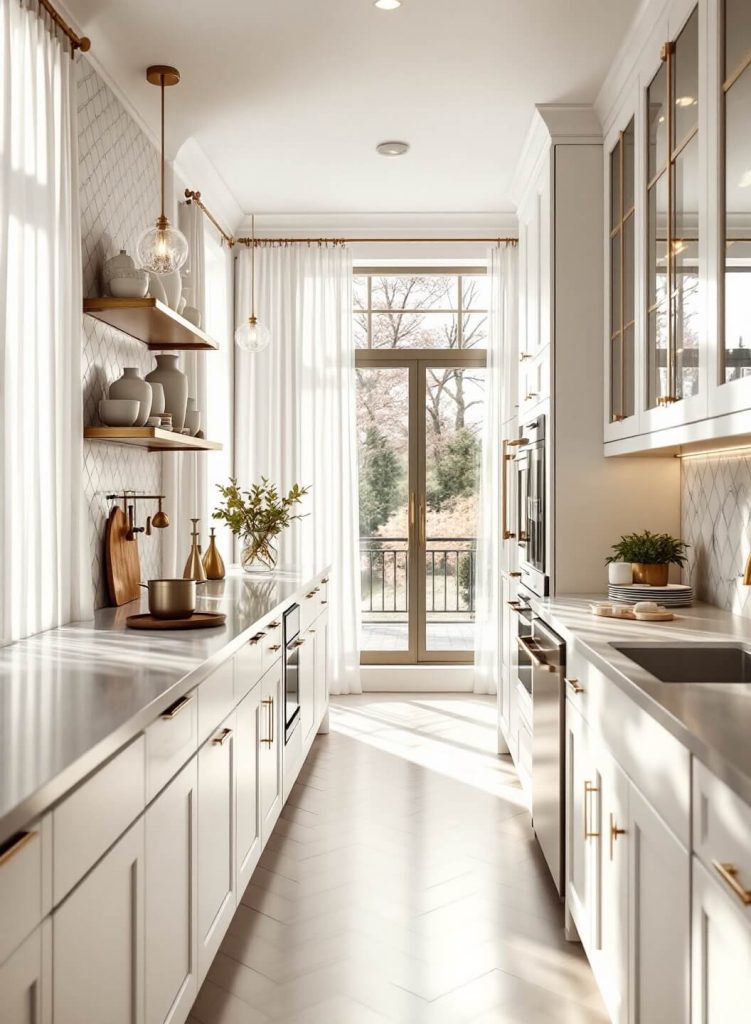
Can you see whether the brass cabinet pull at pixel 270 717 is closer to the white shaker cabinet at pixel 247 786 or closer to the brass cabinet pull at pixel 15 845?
the white shaker cabinet at pixel 247 786

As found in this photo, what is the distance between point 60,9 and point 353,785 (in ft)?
10.3

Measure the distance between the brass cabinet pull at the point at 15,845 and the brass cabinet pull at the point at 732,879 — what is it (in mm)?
915

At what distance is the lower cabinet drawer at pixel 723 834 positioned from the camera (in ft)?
3.70

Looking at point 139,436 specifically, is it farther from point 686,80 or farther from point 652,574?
point 686,80

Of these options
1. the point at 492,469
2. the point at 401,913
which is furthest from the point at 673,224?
the point at 492,469

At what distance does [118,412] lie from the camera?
3070mm

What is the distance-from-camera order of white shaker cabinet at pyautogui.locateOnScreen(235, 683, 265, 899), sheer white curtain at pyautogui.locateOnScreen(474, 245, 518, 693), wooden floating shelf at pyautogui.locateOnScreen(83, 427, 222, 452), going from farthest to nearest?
1. sheer white curtain at pyautogui.locateOnScreen(474, 245, 518, 693)
2. wooden floating shelf at pyautogui.locateOnScreen(83, 427, 222, 452)
3. white shaker cabinet at pyautogui.locateOnScreen(235, 683, 265, 899)

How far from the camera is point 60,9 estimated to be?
2.78 metres

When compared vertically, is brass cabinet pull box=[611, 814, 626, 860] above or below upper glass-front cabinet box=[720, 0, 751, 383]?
below

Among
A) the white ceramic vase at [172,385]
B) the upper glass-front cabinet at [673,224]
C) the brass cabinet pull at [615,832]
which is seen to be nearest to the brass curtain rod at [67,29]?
the white ceramic vase at [172,385]

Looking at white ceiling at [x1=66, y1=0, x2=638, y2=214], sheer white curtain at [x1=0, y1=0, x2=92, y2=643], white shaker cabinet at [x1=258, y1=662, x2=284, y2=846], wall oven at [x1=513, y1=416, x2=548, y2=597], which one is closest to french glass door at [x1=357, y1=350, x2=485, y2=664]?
wall oven at [x1=513, y1=416, x2=548, y2=597]

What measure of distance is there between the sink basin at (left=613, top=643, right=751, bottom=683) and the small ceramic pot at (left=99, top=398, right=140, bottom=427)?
6.29 feet

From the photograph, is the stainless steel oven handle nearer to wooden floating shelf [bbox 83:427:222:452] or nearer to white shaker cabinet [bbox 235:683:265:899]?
Result: white shaker cabinet [bbox 235:683:265:899]

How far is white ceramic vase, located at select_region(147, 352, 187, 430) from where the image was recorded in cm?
355
